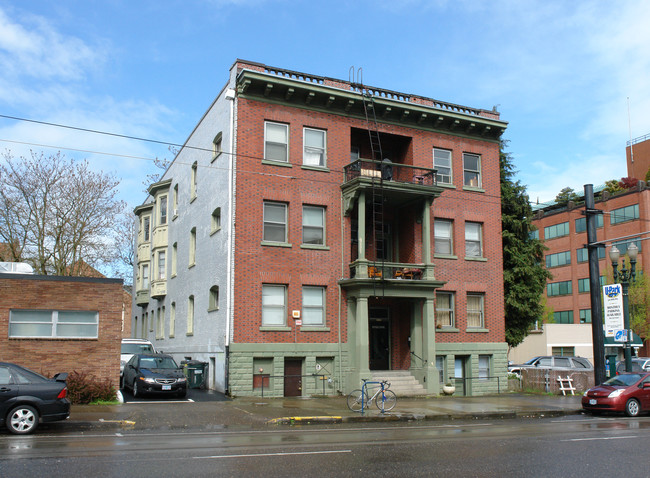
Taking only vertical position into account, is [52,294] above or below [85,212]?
below

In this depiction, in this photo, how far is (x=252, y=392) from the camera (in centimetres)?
2323

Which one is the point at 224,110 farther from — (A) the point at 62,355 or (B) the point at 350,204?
(A) the point at 62,355

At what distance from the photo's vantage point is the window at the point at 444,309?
89.8ft

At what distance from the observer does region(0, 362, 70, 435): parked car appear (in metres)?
13.8

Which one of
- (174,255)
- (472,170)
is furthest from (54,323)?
(472,170)

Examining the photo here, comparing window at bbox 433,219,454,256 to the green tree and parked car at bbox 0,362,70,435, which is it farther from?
parked car at bbox 0,362,70,435

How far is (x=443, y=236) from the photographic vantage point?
2808 cm

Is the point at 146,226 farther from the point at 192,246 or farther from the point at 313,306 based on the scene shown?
the point at 313,306

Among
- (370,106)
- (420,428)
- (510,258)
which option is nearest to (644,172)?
(510,258)

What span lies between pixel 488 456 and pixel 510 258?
2358cm

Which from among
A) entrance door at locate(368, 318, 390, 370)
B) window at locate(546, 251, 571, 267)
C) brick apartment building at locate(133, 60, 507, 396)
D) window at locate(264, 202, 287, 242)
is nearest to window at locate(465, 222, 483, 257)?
brick apartment building at locate(133, 60, 507, 396)

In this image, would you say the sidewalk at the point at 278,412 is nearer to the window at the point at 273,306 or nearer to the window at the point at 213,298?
the window at the point at 273,306

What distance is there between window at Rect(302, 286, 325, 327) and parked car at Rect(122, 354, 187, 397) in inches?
212

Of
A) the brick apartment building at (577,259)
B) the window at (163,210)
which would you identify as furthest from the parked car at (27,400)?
the brick apartment building at (577,259)
